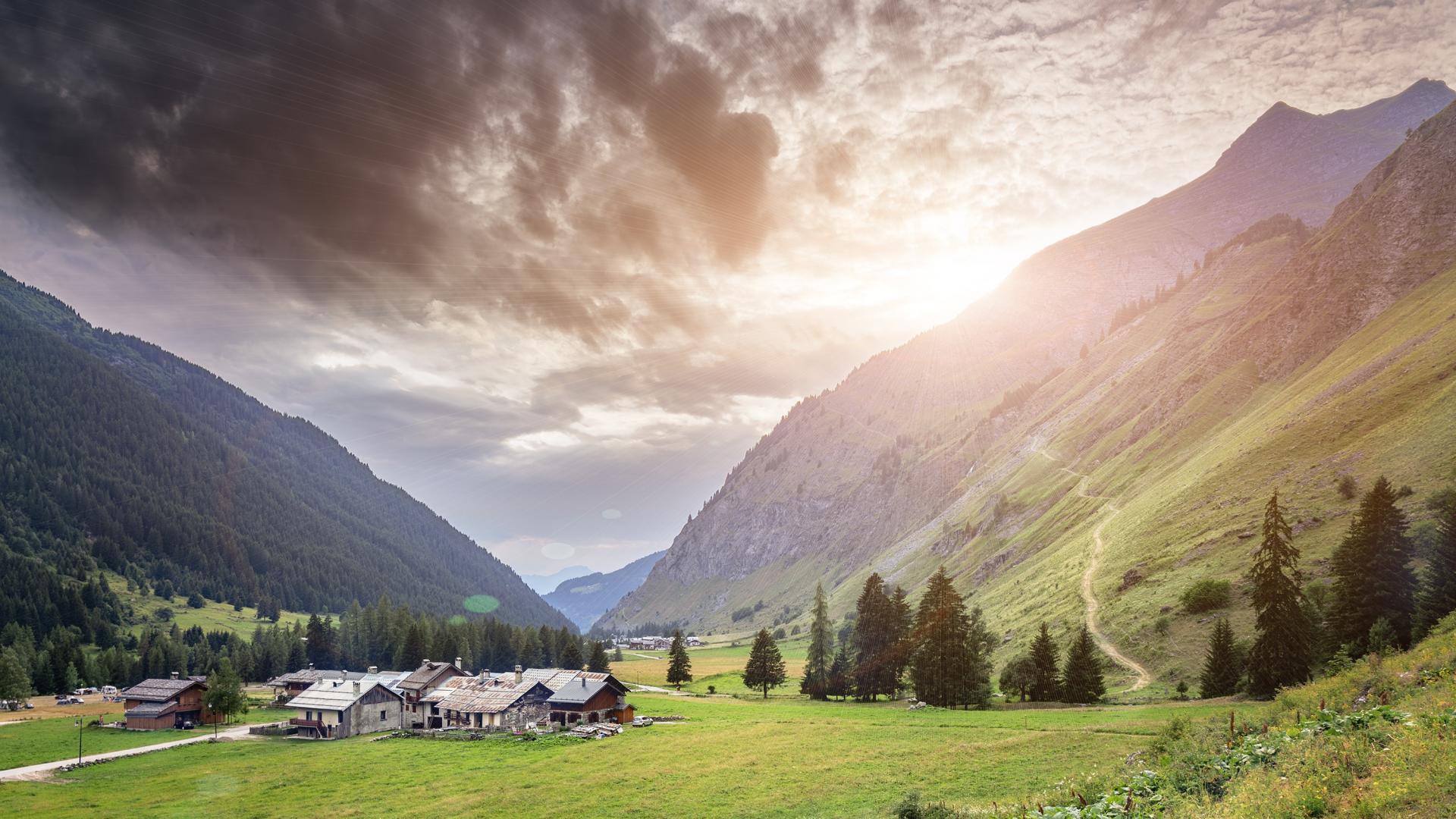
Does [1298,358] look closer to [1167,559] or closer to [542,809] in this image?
[1167,559]

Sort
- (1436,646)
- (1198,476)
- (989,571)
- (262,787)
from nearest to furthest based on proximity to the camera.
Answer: (1436,646), (262,787), (1198,476), (989,571)

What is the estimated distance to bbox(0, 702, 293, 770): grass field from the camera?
71125 millimetres

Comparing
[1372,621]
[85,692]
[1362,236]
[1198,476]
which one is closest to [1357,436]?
[1198,476]

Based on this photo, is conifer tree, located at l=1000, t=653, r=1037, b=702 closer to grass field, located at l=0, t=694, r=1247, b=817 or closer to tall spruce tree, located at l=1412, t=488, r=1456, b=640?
grass field, located at l=0, t=694, r=1247, b=817

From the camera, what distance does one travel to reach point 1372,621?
158 feet

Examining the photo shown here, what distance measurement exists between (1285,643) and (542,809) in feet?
179

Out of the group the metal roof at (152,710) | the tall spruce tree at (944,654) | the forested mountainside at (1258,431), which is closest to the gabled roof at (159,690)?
the metal roof at (152,710)

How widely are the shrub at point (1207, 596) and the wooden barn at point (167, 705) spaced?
412ft

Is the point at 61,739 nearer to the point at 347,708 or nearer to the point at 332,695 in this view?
the point at 332,695

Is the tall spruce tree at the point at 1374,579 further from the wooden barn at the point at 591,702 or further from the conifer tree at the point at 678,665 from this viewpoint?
the conifer tree at the point at 678,665

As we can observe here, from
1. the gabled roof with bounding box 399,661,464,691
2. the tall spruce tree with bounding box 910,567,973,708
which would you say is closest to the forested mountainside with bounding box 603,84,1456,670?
the tall spruce tree with bounding box 910,567,973,708

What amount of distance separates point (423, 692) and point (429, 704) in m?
2.96

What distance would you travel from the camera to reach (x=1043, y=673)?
6788cm

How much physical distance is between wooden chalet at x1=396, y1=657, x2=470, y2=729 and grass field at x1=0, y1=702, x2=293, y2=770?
2276 centimetres
